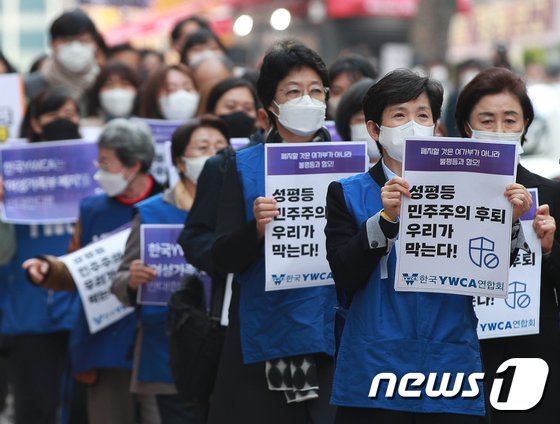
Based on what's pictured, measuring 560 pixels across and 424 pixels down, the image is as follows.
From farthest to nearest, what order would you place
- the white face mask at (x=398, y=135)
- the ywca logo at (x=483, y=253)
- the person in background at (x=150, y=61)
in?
the person in background at (x=150, y=61)
the white face mask at (x=398, y=135)
the ywca logo at (x=483, y=253)

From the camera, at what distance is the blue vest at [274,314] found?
18.4 ft

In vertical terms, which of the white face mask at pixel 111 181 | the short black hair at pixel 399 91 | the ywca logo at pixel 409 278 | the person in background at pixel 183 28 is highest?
the person in background at pixel 183 28

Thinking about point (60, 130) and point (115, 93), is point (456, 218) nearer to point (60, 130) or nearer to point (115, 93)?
point (60, 130)

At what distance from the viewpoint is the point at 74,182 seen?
28.3 feet

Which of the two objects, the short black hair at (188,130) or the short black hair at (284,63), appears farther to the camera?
the short black hair at (188,130)

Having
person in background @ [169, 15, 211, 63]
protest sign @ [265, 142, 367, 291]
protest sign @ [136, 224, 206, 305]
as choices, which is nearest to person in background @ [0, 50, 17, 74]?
person in background @ [169, 15, 211, 63]

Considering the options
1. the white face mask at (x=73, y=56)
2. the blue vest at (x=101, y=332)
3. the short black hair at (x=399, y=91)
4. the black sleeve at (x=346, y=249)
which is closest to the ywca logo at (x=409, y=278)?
the black sleeve at (x=346, y=249)

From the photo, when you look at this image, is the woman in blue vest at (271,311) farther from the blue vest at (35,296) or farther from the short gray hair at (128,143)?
the blue vest at (35,296)

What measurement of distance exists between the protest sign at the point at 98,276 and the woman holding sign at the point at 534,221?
8.09 feet

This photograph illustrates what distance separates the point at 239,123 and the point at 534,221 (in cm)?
268

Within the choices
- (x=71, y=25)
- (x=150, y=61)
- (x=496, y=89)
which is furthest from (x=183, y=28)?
(x=496, y=89)

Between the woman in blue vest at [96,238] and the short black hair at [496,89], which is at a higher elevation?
the short black hair at [496,89]

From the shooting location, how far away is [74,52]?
10.5 metres

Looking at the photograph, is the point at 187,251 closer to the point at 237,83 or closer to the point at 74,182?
the point at 237,83
